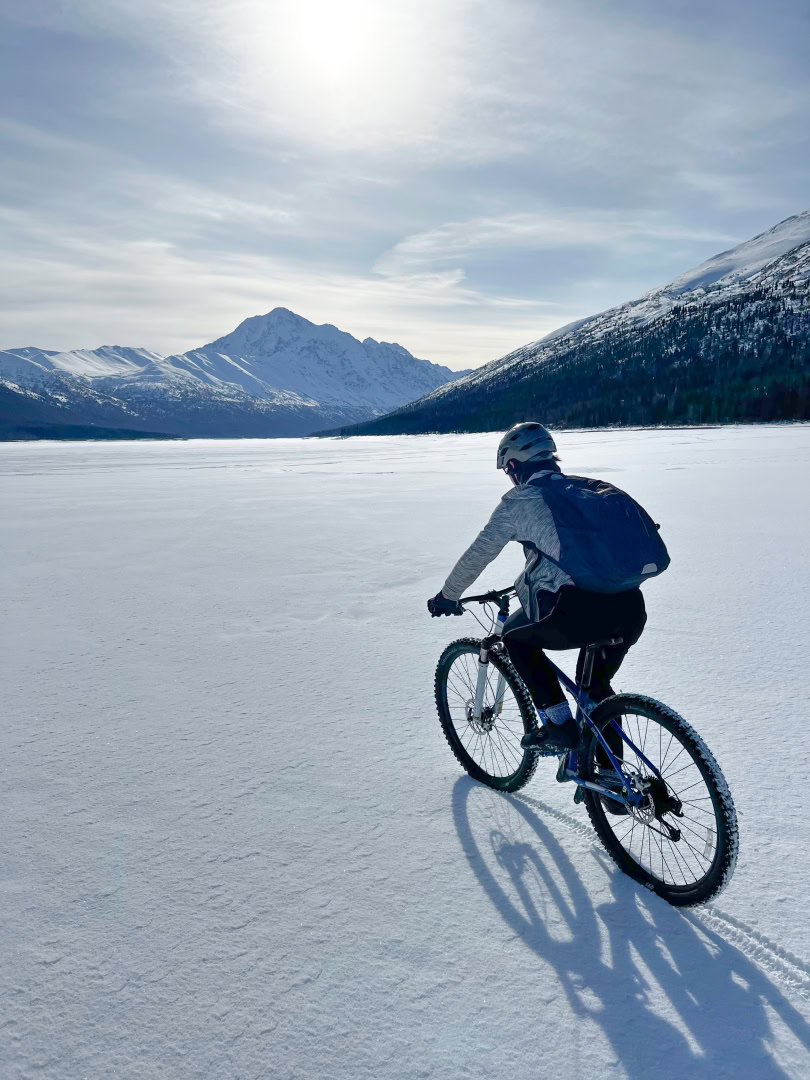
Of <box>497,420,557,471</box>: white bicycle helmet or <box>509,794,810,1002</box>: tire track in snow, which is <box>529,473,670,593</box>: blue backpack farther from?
<box>509,794,810,1002</box>: tire track in snow

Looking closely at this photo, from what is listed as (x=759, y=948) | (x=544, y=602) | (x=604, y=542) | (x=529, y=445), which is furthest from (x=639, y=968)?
(x=529, y=445)

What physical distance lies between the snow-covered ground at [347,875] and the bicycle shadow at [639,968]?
0.01m

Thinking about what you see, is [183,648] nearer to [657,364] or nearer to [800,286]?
[657,364]

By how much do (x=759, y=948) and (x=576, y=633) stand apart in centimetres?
144

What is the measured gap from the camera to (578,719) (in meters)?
3.87

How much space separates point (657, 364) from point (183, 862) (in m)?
187

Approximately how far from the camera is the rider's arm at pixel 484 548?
351cm

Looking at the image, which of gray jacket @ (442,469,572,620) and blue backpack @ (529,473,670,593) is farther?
gray jacket @ (442,469,572,620)

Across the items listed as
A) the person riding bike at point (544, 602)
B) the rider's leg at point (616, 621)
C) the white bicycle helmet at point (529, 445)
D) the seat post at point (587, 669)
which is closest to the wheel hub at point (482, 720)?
the person riding bike at point (544, 602)

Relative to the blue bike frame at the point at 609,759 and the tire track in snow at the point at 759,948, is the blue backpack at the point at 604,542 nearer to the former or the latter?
the blue bike frame at the point at 609,759

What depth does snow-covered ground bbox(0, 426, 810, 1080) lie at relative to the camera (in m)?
2.35

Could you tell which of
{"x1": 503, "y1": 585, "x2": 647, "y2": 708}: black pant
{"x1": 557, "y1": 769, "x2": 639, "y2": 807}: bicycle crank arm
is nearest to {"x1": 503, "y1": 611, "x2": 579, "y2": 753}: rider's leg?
{"x1": 503, "y1": 585, "x2": 647, "y2": 708}: black pant

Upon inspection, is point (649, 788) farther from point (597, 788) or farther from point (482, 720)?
point (482, 720)

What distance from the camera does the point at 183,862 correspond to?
3.29 metres
